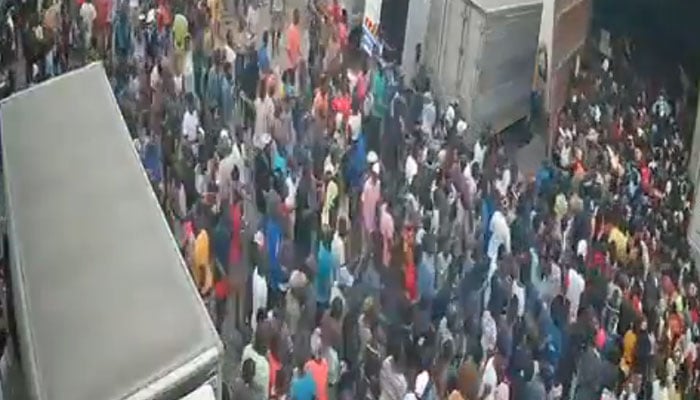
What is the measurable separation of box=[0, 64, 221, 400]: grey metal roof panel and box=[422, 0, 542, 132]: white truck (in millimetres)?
4012

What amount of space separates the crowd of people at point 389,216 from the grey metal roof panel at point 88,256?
873 millimetres

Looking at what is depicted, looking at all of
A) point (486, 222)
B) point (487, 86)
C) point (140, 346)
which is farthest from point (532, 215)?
point (140, 346)

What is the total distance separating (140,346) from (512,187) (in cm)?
523

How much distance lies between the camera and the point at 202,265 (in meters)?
10.1

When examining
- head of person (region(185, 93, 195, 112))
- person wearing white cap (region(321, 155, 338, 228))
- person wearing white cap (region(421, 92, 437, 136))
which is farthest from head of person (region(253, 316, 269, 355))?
person wearing white cap (region(421, 92, 437, 136))

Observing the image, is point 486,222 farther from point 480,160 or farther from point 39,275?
point 39,275

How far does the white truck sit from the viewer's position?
1364cm

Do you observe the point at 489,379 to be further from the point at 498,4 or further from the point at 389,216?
the point at 498,4

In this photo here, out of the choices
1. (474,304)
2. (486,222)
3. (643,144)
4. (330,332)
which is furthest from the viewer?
(643,144)

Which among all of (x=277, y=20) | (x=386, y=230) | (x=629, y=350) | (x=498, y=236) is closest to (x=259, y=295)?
(x=386, y=230)

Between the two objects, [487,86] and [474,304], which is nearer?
[474,304]

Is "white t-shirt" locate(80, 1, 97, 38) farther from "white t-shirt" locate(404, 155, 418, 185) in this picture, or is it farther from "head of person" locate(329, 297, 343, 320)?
"head of person" locate(329, 297, 343, 320)

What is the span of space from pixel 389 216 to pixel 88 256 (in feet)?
9.70

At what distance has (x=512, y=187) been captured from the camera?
12.0 metres
